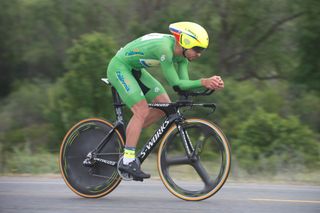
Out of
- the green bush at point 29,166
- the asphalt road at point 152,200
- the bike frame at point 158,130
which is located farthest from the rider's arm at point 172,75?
the green bush at point 29,166

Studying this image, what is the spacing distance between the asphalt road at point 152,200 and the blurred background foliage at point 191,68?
94.5 inches

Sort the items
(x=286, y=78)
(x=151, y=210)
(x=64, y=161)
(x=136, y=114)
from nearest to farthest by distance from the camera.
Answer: (x=151, y=210) → (x=136, y=114) → (x=64, y=161) → (x=286, y=78)

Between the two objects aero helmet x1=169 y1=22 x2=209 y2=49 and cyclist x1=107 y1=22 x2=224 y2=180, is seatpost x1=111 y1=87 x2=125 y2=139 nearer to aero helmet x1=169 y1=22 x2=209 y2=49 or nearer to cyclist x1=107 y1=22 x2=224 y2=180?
cyclist x1=107 y1=22 x2=224 y2=180

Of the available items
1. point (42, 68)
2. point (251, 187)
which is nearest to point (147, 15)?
point (42, 68)

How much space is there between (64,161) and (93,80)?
1541 cm

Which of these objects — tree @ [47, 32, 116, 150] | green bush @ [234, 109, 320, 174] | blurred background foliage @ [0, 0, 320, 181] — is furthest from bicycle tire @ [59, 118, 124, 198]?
tree @ [47, 32, 116, 150]

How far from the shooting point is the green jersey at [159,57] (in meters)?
6.01

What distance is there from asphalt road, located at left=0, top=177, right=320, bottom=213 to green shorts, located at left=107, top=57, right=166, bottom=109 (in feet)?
3.65

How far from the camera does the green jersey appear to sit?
6012 millimetres

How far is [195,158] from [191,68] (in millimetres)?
17895

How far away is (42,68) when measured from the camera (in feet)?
126

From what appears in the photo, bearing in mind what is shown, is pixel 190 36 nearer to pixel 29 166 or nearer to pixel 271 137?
pixel 29 166

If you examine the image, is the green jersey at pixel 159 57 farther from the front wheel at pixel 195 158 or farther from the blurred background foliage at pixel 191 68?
the blurred background foliage at pixel 191 68

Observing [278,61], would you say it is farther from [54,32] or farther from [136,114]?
[136,114]
